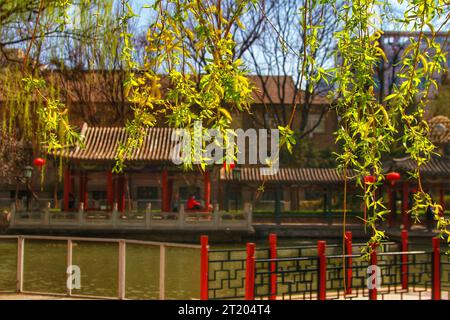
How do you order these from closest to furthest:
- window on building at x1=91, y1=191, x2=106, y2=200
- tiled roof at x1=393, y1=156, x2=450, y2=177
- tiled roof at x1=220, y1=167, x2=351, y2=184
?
1. tiled roof at x1=393, y1=156, x2=450, y2=177
2. tiled roof at x1=220, y1=167, x2=351, y2=184
3. window on building at x1=91, y1=191, x2=106, y2=200

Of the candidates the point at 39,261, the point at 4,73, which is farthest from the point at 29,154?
the point at 4,73

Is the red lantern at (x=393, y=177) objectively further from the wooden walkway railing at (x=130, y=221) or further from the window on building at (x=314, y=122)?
the window on building at (x=314, y=122)

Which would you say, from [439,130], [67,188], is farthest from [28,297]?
[439,130]

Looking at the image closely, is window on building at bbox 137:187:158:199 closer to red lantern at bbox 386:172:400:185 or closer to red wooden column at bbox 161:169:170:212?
red wooden column at bbox 161:169:170:212

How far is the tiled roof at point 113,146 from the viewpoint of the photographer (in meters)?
16.3

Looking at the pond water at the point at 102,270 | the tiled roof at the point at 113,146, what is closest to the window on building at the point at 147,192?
the tiled roof at the point at 113,146

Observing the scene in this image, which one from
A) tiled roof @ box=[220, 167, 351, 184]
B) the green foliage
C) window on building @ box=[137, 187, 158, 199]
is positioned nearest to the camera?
the green foliage

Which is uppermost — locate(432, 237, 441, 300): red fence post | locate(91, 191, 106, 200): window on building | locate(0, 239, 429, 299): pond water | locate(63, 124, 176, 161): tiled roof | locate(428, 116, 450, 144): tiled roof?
locate(428, 116, 450, 144): tiled roof

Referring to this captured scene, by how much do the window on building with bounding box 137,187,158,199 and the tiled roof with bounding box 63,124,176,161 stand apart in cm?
723

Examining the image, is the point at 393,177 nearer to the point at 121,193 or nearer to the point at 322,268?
the point at 121,193

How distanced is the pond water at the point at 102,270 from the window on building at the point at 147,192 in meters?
10.8

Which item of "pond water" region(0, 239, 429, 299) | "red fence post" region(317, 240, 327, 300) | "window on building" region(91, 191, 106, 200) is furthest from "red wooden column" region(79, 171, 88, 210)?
"red fence post" region(317, 240, 327, 300)

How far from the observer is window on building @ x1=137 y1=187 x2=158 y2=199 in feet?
80.8

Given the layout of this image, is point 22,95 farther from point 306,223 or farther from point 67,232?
point 306,223
